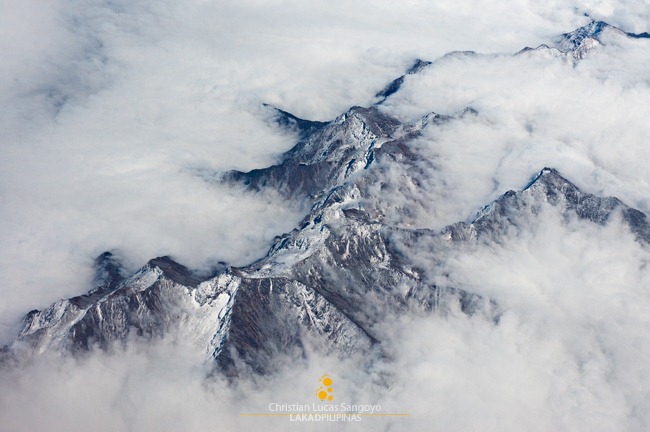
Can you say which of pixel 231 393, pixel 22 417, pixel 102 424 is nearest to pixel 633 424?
pixel 231 393

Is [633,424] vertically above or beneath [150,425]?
above

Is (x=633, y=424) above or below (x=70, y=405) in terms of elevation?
above

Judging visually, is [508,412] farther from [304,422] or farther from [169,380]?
[169,380]

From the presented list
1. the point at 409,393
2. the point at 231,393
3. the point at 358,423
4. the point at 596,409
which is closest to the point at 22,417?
the point at 231,393

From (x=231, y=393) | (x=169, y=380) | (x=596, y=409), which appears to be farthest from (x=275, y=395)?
(x=596, y=409)

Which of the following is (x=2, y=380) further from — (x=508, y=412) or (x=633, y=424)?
(x=633, y=424)

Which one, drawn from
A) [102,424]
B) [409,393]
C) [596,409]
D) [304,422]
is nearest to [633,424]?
[596,409]

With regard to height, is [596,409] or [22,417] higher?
[596,409]

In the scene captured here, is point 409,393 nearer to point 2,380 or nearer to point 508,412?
point 508,412
